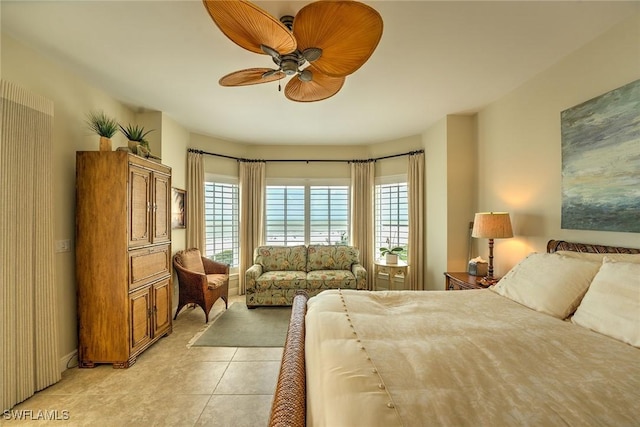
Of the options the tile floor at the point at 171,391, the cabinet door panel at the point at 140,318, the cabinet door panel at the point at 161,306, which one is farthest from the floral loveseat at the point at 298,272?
the cabinet door panel at the point at 140,318

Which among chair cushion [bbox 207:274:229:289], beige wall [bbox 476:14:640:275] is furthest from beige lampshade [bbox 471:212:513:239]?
chair cushion [bbox 207:274:229:289]

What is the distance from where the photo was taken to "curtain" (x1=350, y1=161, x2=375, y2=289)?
518 cm

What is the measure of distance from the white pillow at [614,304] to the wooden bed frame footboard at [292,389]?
5.20ft

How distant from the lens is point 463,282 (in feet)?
9.79

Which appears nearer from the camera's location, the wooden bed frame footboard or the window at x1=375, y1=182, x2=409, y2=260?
the wooden bed frame footboard

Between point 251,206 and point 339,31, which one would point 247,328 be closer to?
point 251,206

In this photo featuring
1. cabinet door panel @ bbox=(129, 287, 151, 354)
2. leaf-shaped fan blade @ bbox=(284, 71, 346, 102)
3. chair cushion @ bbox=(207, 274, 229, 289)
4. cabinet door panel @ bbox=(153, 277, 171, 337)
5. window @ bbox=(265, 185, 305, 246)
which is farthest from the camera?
window @ bbox=(265, 185, 305, 246)

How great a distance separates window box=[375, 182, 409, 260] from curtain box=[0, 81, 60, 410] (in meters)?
4.52

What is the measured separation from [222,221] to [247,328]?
7.17 feet

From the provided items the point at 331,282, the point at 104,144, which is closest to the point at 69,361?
the point at 104,144

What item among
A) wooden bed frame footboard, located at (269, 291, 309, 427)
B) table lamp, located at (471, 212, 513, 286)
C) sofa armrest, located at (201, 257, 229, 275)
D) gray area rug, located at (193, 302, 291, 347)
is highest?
table lamp, located at (471, 212, 513, 286)

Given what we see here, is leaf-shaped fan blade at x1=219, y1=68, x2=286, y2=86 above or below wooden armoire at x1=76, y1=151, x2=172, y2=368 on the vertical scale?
above

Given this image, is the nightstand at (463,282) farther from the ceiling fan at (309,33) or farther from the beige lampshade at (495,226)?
the ceiling fan at (309,33)

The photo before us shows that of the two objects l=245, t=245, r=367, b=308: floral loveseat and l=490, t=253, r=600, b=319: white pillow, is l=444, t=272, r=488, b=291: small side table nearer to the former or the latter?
l=490, t=253, r=600, b=319: white pillow
